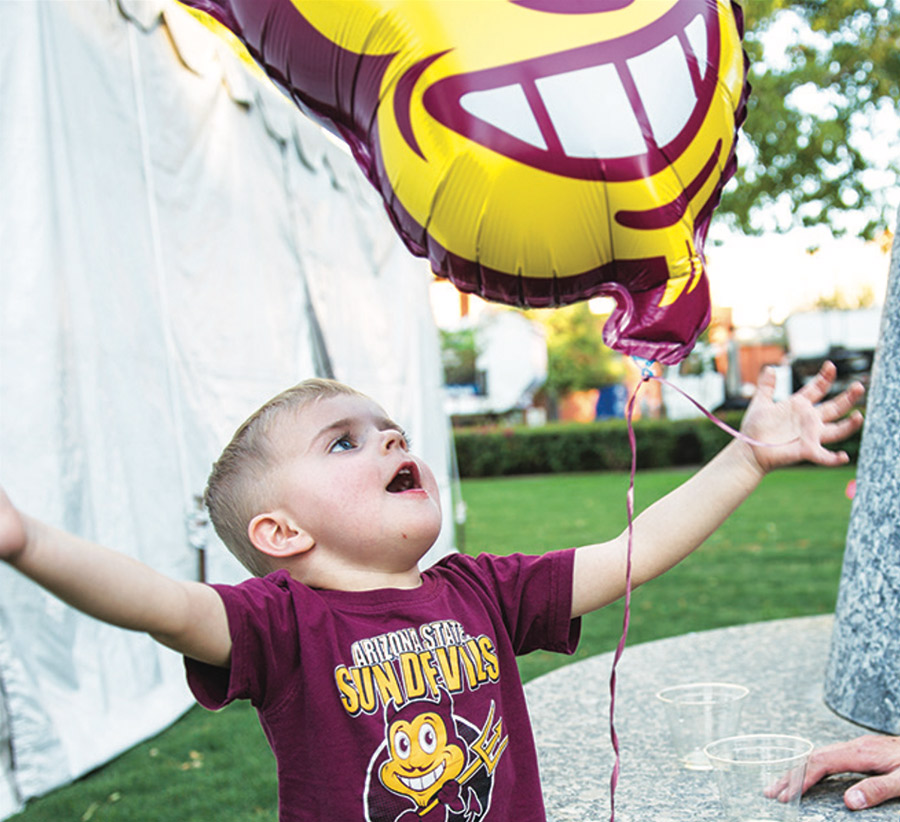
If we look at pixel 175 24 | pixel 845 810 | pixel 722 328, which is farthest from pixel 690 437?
pixel 845 810

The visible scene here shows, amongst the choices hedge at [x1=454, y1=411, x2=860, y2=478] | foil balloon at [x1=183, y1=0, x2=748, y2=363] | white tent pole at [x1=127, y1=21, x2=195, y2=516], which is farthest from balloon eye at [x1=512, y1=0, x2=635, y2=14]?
hedge at [x1=454, y1=411, x2=860, y2=478]

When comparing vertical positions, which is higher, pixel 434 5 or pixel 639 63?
pixel 434 5

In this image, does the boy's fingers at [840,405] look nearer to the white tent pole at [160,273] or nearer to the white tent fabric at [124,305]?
the white tent fabric at [124,305]

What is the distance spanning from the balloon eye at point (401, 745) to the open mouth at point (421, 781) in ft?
0.08

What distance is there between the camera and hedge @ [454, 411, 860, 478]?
13.5m

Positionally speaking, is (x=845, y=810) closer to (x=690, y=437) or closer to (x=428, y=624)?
(x=428, y=624)

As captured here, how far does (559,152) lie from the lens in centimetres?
148

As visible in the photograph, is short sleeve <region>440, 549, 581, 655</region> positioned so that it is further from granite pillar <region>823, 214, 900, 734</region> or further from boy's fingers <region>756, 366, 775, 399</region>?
granite pillar <region>823, 214, 900, 734</region>

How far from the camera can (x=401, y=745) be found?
3.97 feet

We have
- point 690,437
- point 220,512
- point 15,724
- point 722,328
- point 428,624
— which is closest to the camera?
point 428,624

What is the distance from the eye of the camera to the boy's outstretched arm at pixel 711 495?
4.64ft

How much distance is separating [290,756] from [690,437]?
507 inches

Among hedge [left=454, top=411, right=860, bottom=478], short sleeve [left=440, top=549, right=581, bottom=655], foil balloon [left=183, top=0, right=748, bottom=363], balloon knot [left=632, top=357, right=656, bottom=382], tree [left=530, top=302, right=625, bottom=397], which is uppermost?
foil balloon [left=183, top=0, right=748, bottom=363]

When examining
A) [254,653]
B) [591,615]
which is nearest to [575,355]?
[591,615]
